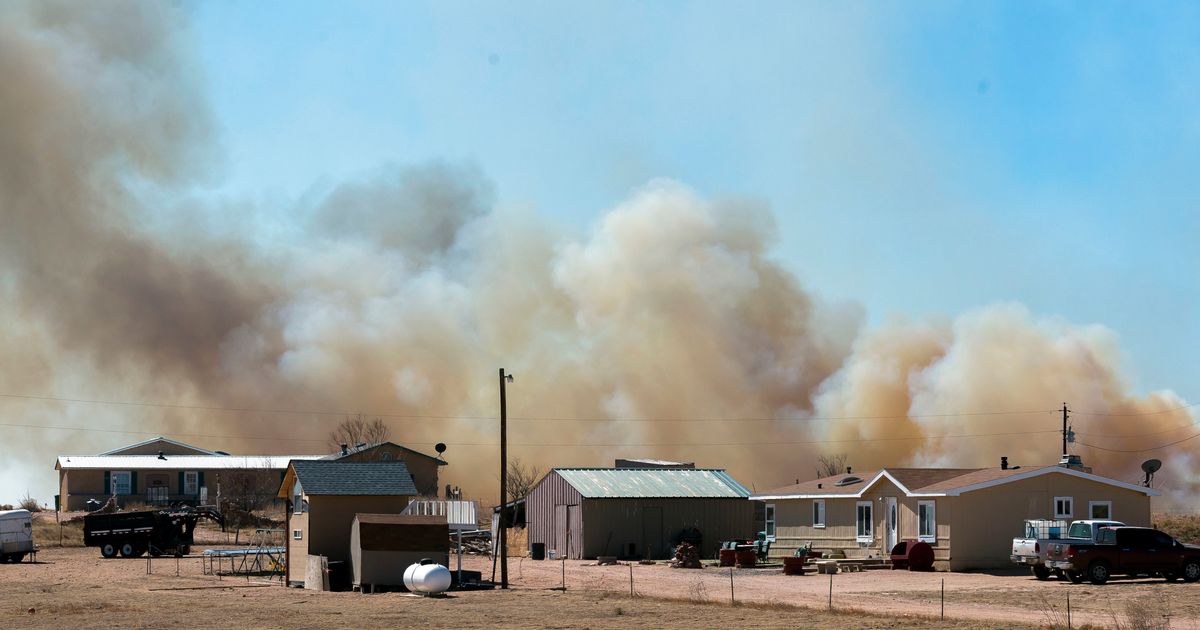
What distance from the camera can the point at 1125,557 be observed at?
3756 centimetres

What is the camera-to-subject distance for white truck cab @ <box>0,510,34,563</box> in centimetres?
5256

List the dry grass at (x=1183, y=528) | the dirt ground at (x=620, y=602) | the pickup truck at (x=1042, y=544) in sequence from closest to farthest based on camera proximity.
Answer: the dirt ground at (x=620, y=602)
the pickup truck at (x=1042, y=544)
the dry grass at (x=1183, y=528)

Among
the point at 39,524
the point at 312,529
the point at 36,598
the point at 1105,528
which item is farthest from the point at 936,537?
the point at 39,524

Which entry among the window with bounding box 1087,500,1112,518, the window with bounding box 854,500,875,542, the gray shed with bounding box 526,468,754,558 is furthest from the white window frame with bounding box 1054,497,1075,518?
the gray shed with bounding box 526,468,754,558

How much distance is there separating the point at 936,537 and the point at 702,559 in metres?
12.6

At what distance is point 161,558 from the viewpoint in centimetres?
5609

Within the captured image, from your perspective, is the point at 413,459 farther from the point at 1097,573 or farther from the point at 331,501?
the point at 1097,573

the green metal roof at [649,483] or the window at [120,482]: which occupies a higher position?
the green metal roof at [649,483]

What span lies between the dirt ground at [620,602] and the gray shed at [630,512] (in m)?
10.0

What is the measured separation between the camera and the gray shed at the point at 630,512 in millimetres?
55656

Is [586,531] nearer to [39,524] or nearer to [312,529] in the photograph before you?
[312,529]

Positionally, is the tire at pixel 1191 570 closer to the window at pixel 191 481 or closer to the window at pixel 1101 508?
the window at pixel 1101 508

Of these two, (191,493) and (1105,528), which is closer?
(1105,528)

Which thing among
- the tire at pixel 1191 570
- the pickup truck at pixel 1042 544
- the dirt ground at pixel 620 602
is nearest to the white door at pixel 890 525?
the dirt ground at pixel 620 602
